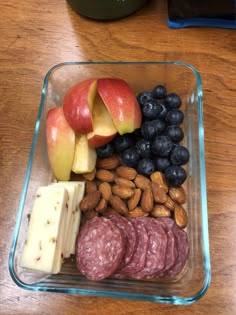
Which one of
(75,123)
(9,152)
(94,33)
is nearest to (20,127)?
(9,152)

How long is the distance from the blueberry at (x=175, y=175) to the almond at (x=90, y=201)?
12 cm

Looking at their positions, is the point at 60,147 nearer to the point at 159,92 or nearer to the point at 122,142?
the point at 122,142

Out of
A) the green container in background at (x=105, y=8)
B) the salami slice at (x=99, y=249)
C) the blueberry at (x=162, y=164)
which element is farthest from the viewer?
→ the green container in background at (x=105, y=8)

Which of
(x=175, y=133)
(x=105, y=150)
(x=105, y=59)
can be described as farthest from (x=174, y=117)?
(x=105, y=59)

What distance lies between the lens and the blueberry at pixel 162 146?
0.59 meters

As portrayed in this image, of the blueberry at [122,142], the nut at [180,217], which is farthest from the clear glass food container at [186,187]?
the blueberry at [122,142]

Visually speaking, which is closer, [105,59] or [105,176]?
[105,176]

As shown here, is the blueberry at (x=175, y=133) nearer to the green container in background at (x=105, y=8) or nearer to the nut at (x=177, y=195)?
the nut at (x=177, y=195)

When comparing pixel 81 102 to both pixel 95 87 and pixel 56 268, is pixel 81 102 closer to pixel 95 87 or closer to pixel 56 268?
pixel 95 87

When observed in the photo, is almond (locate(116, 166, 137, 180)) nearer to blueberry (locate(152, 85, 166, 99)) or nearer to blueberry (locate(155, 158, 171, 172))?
blueberry (locate(155, 158, 171, 172))

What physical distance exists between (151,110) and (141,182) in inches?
5.1

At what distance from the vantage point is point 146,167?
0.60m

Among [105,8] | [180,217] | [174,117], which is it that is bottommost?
[180,217]

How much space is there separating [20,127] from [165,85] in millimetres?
307
